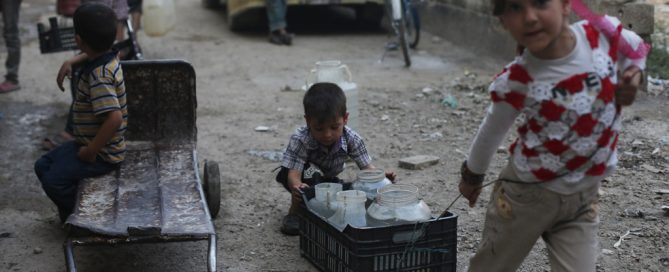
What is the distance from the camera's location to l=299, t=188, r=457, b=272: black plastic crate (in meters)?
3.74

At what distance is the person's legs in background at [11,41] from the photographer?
7.98 meters

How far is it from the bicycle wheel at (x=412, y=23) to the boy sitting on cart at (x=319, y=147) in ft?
18.0

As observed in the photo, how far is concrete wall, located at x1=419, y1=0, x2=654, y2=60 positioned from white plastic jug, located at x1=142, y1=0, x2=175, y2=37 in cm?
363

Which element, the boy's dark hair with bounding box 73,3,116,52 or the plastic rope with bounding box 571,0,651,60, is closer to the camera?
the plastic rope with bounding box 571,0,651,60

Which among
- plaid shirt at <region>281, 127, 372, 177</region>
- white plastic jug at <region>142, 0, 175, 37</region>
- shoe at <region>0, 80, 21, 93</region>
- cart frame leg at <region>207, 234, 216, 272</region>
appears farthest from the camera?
white plastic jug at <region>142, 0, 175, 37</region>

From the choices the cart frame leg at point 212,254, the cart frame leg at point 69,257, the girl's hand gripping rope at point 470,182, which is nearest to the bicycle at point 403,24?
the cart frame leg at point 212,254

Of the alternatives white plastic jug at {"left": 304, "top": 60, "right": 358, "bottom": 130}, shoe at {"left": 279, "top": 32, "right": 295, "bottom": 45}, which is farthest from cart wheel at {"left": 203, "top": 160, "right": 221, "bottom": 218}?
shoe at {"left": 279, "top": 32, "right": 295, "bottom": 45}

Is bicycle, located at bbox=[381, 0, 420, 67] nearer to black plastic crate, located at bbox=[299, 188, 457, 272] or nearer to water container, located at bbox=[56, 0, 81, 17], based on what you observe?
water container, located at bbox=[56, 0, 81, 17]

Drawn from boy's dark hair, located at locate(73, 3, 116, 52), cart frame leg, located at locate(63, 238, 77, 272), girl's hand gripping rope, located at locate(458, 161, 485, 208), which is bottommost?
cart frame leg, located at locate(63, 238, 77, 272)

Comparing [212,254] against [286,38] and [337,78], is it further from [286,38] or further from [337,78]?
[286,38]

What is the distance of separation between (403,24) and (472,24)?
1775mm

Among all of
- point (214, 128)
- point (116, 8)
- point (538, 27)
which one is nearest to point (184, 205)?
point (538, 27)

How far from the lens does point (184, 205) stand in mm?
4289

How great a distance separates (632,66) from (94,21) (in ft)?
9.11
